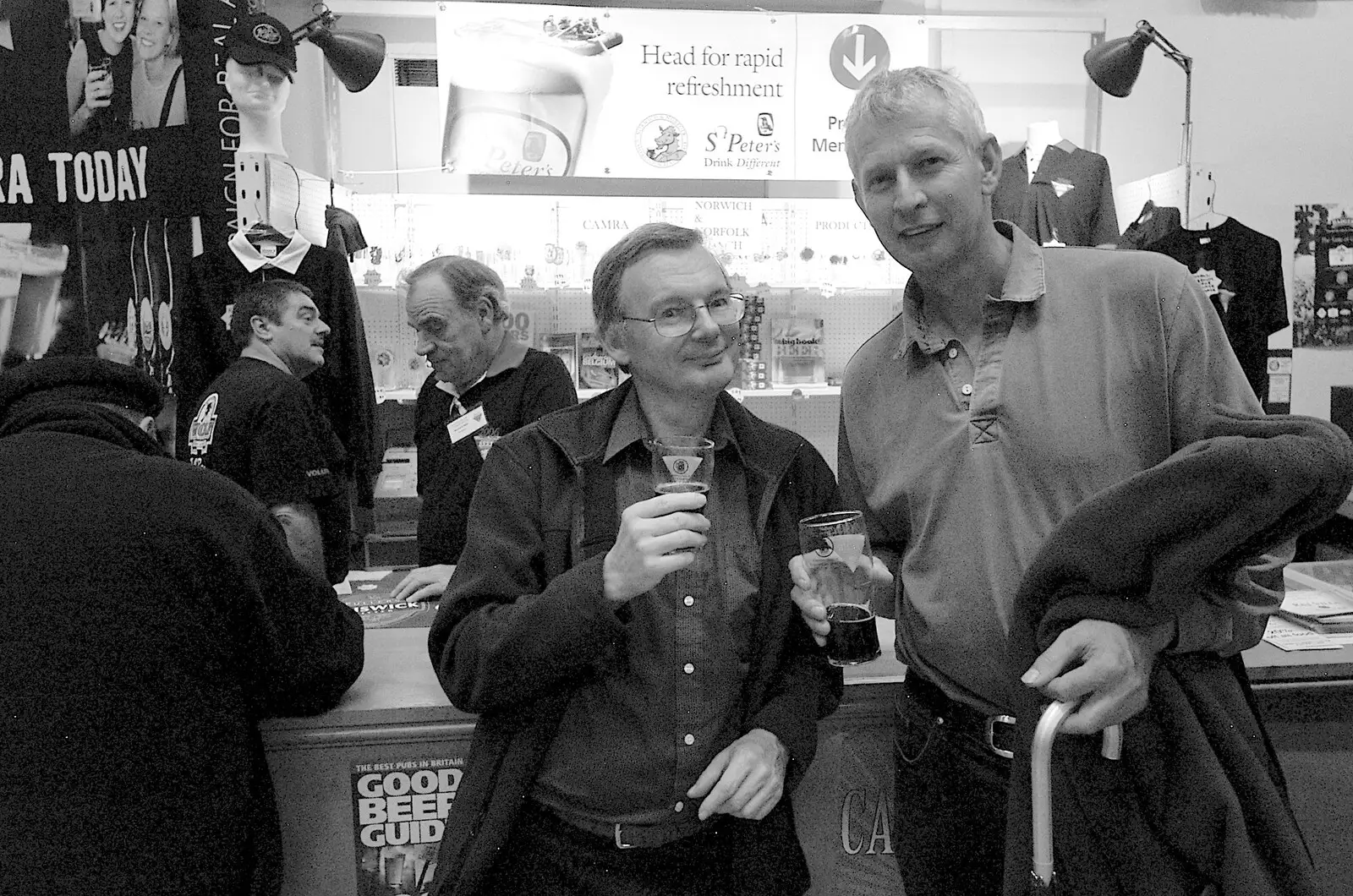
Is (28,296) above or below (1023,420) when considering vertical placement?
above

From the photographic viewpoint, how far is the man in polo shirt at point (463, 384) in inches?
116

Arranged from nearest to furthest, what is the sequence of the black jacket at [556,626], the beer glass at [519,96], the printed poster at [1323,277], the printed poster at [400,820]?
the black jacket at [556,626]
the printed poster at [400,820]
the beer glass at [519,96]
the printed poster at [1323,277]

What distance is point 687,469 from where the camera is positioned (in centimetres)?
141

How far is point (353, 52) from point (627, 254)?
338cm

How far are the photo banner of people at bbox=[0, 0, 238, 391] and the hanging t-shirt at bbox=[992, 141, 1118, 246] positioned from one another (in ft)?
12.0

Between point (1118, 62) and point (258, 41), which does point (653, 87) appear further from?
point (1118, 62)

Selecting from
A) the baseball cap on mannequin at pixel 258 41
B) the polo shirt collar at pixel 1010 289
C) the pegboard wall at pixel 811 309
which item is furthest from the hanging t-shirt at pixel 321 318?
the polo shirt collar at pixel 1010 289

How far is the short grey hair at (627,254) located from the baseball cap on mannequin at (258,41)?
2.97 metres

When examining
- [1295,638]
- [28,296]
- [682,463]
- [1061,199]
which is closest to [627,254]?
[682,463]

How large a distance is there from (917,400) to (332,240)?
3581 millimetres

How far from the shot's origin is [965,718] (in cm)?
152

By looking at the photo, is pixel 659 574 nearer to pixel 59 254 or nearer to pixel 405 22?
pixel 59 254

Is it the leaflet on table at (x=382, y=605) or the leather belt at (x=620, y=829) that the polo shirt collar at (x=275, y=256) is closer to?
the leaflet on table at (x=382, y=605)

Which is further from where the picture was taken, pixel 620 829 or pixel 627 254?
pixel 627 254
